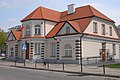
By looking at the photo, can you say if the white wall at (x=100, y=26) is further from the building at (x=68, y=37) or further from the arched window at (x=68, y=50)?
the arched window at (x=68, y=50)

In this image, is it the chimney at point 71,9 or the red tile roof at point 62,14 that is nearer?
the red tile roof at point 62,14

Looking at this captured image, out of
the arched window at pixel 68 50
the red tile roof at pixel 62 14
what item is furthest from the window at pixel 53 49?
the red tile roof at pixel 62 14

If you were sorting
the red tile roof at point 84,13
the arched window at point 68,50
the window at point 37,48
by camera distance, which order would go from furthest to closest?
the window at point 37,48 → the red tile roof at point 84,13 → the arched window at point 68,50

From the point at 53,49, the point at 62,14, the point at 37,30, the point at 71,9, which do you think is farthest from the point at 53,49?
the point at 62,14

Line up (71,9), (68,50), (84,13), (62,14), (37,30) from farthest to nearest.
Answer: (62,14) → (71,9) → (37,30) → (84,13) → (68,50)

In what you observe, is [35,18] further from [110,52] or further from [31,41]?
[110,52]

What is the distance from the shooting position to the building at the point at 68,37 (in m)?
37.1

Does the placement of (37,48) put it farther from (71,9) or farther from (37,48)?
(71,9)

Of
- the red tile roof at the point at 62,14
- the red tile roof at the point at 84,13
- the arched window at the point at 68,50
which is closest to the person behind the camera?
the arched window at the point at 68,50

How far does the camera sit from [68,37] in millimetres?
37438

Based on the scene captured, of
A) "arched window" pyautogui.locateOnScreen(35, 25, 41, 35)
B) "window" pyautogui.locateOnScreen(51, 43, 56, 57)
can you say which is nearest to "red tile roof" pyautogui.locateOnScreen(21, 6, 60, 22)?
"arched window" pyautogui.locateOnScreen(35, 25, 41, 35)

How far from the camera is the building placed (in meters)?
37.1

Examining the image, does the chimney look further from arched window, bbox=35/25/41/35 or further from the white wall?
arched window, bbox=35/25/41/35

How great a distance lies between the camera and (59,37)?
39.0 meters
